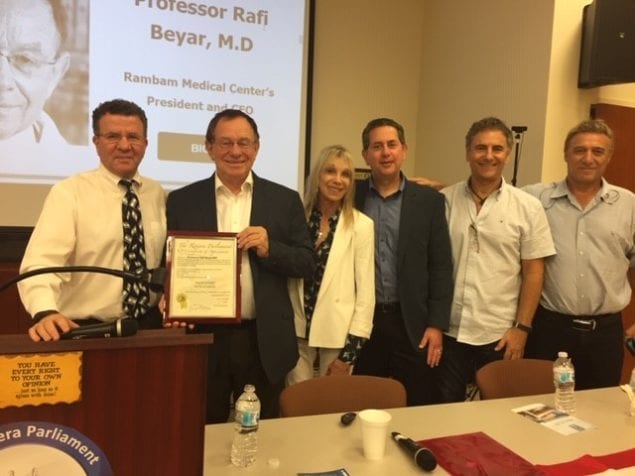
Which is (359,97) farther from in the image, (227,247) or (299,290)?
(227,247)

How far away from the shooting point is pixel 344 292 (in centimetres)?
248

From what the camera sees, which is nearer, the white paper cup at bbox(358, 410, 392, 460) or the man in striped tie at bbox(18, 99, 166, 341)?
the white paper cup at bbox(358, 410, 392, 460)

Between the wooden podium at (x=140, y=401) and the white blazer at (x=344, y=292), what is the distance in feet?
4.51

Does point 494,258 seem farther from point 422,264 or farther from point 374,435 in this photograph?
point 374,435

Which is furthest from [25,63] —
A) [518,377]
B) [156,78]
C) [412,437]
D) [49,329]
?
[518,377]

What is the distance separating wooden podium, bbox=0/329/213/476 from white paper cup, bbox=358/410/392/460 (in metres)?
0.57

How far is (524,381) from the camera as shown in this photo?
232 centimetres

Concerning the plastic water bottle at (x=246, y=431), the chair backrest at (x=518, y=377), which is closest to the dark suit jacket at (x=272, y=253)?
the plastic water bottle at (x=246, y=431)

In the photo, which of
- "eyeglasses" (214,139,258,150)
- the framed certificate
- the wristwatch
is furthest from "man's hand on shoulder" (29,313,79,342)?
the wristwatch

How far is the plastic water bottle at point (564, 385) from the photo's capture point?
1.93 m

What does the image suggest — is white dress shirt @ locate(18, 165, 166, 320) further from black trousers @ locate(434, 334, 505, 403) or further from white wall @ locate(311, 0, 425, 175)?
white wall @ locate(311, 0, 425, 175)

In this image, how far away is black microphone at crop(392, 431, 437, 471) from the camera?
4.81 feet

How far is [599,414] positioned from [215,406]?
144 centimetres

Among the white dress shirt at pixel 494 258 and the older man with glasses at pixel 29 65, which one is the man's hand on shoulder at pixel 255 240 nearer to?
the white dress shirt at pixel 494 258
